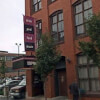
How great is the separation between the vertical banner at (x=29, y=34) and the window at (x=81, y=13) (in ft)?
13.3

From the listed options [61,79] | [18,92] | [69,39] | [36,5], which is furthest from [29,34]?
[18,92]

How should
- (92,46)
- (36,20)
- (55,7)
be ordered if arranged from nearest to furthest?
1. (92,46)
2. (55,7)
3. (36,20)

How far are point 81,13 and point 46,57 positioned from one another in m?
4.36

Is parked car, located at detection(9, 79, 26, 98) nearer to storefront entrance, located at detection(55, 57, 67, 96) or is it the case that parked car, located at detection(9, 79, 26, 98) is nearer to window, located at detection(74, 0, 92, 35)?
storefront entrance, located at detection(55, 57, 67, 96)

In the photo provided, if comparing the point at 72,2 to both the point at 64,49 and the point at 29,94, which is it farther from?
the point at 29,94

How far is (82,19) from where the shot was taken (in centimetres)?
2103

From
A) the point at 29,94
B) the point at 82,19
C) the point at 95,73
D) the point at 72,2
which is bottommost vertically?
the point at 29,94

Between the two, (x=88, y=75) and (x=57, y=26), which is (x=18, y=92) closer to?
(x=57, y=26)

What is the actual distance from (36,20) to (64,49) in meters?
5.20

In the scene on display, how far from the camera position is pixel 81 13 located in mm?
21188

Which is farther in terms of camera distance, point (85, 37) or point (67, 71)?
point (67, 71)

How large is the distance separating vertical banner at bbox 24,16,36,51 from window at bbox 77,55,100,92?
4576 mm

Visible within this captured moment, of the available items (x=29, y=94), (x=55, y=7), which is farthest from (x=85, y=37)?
(x=29, y=94)

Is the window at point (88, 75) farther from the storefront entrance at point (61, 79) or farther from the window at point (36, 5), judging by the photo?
the window at point (36, 5)
